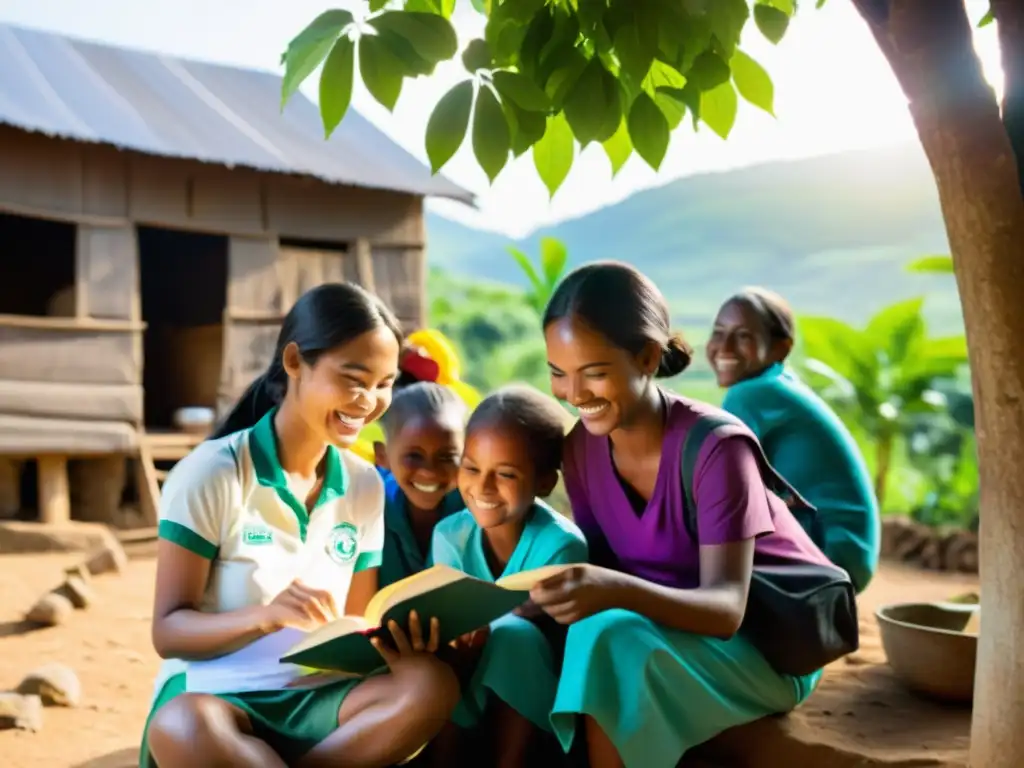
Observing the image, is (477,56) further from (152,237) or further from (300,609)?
(152,237)

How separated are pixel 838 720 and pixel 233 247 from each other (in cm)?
584

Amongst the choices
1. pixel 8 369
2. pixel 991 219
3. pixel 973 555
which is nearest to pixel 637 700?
pixel 991 219

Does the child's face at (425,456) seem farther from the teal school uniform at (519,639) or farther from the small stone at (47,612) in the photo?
the small stone at (47,612)

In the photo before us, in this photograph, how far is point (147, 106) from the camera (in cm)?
703

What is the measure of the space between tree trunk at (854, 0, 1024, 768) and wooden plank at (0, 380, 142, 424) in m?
5.97

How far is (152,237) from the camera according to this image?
884cm

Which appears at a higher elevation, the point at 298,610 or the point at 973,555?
the point at 298,610

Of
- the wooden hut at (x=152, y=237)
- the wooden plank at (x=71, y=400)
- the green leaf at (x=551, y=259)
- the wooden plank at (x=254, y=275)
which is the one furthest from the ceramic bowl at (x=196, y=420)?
the green leaf at (x=551, y=259)

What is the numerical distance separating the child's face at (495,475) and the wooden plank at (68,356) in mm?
5173

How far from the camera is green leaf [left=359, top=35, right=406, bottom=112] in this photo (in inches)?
55.7

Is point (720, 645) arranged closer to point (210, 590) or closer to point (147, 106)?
point (210, 590)

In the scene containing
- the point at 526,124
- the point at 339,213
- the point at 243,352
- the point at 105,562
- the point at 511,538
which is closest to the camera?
the point at 526,124

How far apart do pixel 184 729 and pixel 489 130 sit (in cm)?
115

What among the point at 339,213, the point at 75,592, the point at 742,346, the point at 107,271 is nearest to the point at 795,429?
the point at 742,346
